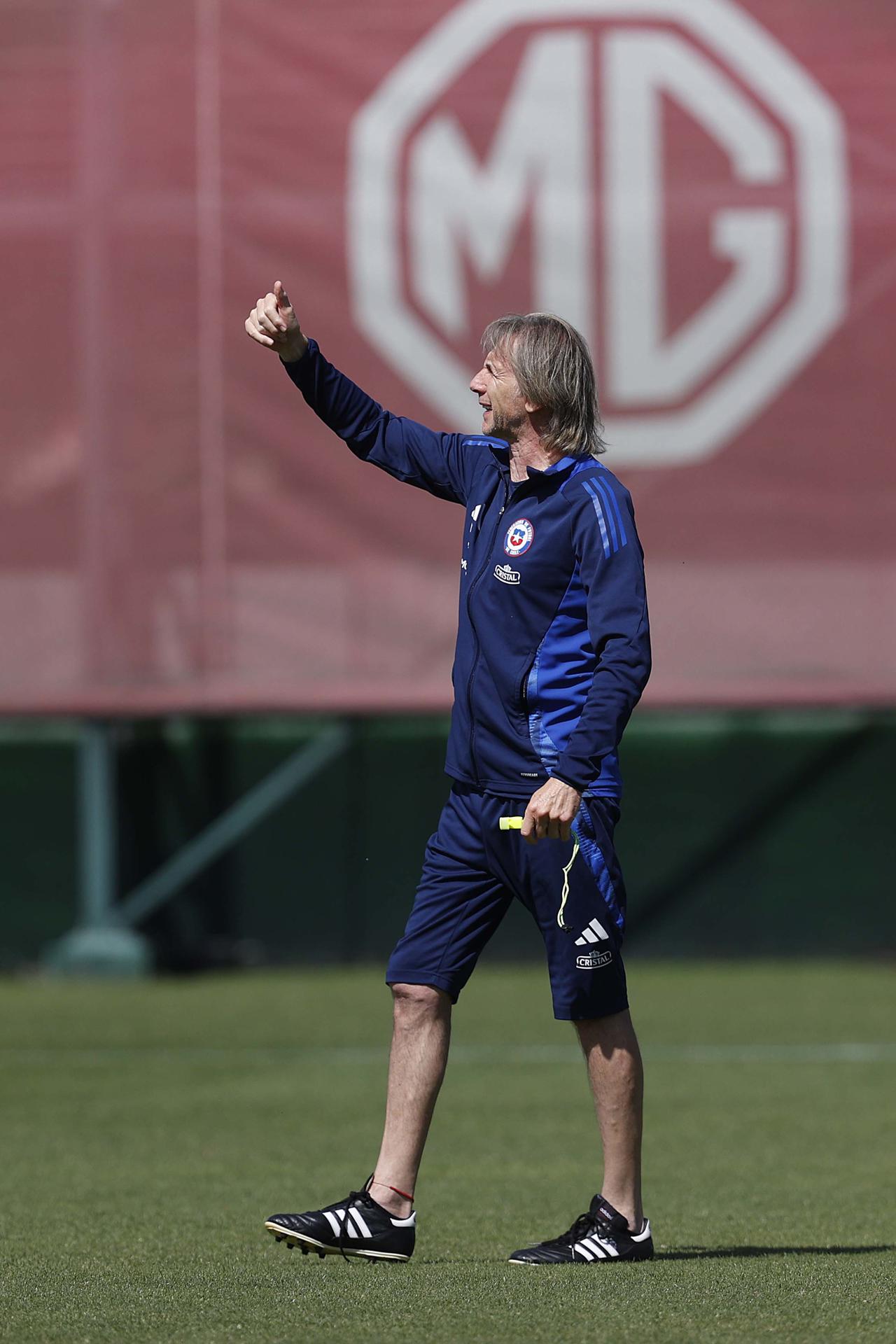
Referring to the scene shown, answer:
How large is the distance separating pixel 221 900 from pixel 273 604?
1.90 metres

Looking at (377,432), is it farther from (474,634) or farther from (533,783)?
(533,783)

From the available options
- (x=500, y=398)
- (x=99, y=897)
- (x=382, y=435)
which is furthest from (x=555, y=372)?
(x=99, y=897)

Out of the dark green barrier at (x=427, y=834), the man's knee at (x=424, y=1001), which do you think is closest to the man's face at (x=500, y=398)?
the man's knee at (x=424, y=1001)

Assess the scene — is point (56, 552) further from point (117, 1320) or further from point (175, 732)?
point (117, 1320)

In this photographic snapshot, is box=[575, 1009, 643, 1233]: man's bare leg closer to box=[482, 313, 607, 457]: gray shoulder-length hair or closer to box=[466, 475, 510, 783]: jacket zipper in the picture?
box=[466, 475, 510, 783]: jacket zipper

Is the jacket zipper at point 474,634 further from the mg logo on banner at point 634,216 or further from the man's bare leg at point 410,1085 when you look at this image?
the mg logo on banner at point 634,216

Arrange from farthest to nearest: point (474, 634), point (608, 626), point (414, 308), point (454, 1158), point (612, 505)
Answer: point (414, 308) → point (454, 1158) → point (474, 634) → point (612, 505) → point (608, 626)

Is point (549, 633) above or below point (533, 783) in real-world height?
above

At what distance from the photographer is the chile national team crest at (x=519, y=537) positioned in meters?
4.46

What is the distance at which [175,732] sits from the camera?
480 inches

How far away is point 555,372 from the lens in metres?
4.51

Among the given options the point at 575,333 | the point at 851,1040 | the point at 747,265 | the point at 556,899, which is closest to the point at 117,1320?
the point at 556,899

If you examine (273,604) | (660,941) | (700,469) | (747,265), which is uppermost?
(747,265)

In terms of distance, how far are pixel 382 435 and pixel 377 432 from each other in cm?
1
